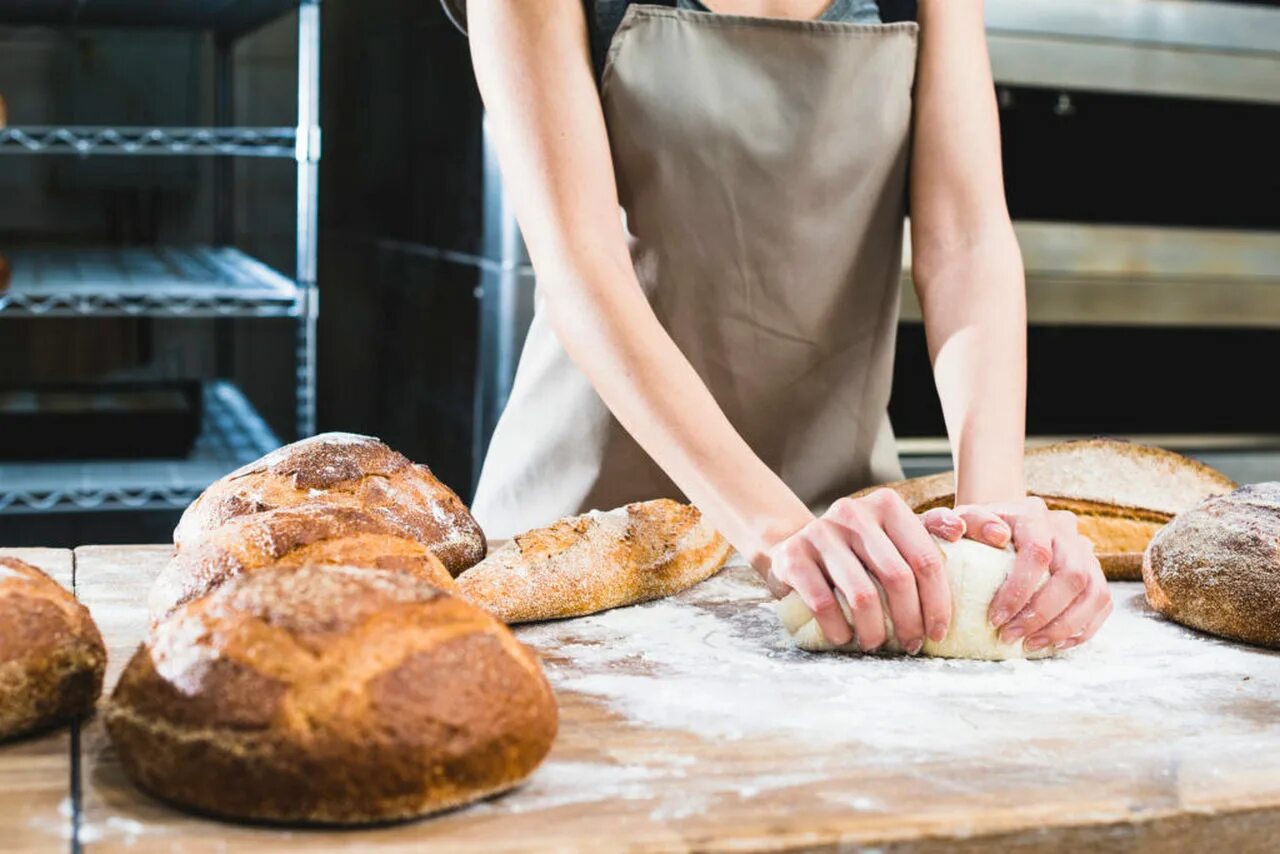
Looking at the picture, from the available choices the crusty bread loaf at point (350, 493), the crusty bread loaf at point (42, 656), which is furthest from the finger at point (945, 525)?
the crusty bread loaf at point (42, 656)

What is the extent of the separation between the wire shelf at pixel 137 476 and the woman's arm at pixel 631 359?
114cm

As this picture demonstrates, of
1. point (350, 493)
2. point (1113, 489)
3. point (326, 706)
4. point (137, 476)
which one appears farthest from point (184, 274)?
point (326, 706)

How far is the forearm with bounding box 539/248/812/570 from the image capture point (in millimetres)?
1208

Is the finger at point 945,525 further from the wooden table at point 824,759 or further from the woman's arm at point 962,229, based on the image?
the woman's arm at point 962,229

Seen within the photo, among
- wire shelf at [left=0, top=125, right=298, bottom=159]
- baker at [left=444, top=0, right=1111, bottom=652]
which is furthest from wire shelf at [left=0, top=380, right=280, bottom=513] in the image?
baker at [left=444, top=0, right=1111, bottom=652]

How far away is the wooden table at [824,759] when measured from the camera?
0.75 metres

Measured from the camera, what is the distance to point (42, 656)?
0.86m

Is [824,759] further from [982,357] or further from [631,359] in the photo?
[982,357]

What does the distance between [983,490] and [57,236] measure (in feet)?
6.30

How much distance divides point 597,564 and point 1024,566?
0.35 m

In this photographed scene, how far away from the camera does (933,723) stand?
3.10 feet

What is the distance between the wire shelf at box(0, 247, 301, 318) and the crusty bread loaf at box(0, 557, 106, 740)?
4.19 feet

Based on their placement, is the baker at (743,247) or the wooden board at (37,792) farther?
the baker at (743,247)

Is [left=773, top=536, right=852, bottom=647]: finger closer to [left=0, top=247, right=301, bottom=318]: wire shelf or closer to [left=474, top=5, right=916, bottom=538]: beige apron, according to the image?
[left=474, top=5, right=916, bottom=538]: beige apron
